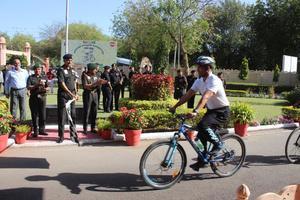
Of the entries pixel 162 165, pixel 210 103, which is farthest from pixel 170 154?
pixel 210 103

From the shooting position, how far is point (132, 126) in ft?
32.8

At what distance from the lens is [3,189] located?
6.41 metres

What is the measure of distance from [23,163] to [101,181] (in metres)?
1.85

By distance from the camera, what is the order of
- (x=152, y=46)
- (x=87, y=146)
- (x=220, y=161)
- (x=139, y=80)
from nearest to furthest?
(x=220, y=161)
(x=87, y=146)
(x=139, y=80)
(x=152, y=46)

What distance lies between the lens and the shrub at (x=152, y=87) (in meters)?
12.9

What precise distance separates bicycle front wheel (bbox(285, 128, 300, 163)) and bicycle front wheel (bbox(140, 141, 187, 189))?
2.60 metres

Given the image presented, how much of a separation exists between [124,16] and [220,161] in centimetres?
4148

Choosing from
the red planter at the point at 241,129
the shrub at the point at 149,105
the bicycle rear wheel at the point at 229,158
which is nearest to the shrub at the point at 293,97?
the red planter at the point at 241,129

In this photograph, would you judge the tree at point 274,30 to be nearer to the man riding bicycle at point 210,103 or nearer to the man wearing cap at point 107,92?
the man wearing cap at point 107,92

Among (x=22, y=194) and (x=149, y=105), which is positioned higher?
(x=149, y=105)

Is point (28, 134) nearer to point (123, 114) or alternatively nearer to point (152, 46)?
point (123, 114)

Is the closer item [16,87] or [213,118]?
[213,118]

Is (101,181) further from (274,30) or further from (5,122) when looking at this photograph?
(274,30)

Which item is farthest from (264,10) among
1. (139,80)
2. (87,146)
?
(87,146)
